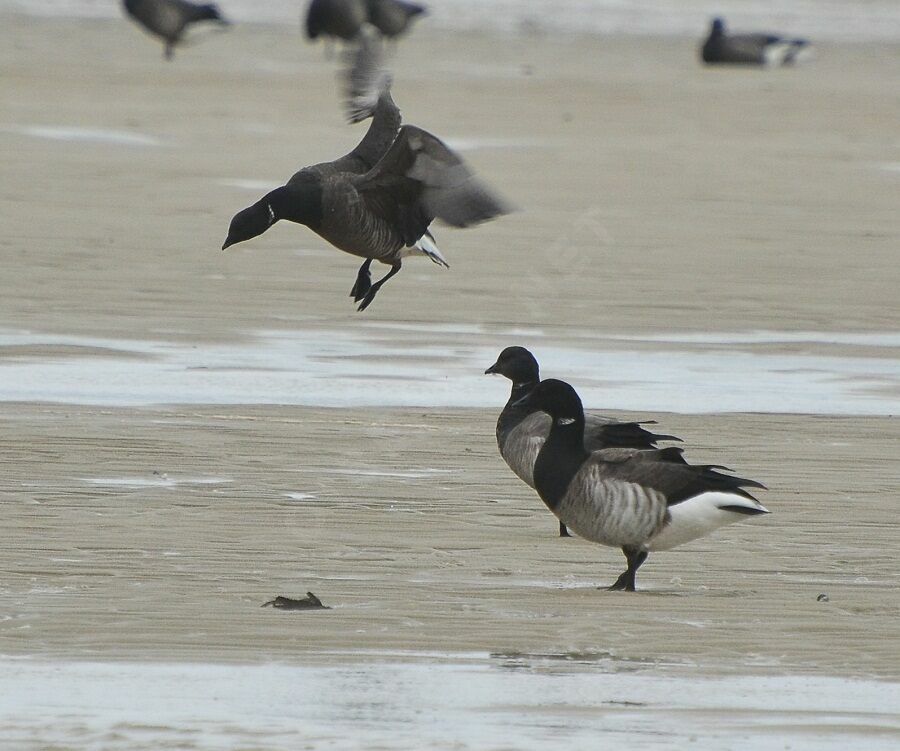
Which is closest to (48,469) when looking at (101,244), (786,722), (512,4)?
(786,722)

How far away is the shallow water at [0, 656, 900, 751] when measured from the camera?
5.22 metres

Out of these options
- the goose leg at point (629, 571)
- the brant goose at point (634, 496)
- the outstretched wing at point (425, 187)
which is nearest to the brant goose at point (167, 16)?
the outstretched wing at point (425, 187)

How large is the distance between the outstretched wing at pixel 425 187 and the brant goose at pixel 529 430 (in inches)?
27.3

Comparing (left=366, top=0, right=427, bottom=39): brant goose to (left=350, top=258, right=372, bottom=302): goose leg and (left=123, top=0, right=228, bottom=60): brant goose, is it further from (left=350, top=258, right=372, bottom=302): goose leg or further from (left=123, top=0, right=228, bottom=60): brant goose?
(left=350, top=258, right=372, bottom=302): goose leg

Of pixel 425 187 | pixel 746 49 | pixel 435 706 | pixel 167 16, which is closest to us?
pixel 435 706

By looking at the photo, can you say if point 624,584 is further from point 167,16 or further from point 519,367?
point 167,16

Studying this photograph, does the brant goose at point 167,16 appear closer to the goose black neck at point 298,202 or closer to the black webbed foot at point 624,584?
the goose black neck at point 298,202

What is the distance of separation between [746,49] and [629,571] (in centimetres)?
2764

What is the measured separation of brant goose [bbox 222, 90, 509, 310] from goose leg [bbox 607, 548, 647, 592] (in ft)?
6.59

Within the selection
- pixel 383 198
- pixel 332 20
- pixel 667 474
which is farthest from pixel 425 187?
pixel 332 20

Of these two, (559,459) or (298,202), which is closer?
(559,459)

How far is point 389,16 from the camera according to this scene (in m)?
32.7

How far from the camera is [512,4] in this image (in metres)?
46.7

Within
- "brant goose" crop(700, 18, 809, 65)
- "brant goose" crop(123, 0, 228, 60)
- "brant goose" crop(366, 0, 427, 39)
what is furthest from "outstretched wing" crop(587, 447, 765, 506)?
"brant goose" crop(700, 18, 809, 65)
